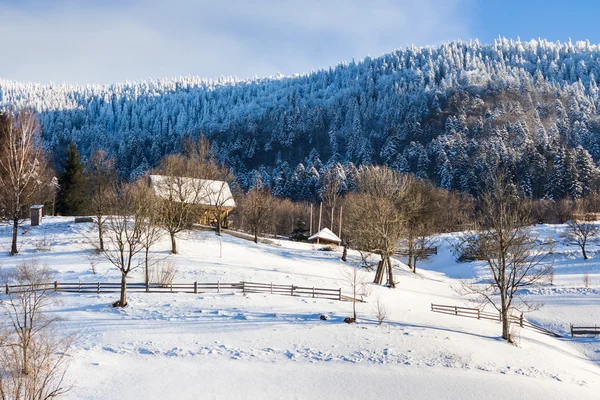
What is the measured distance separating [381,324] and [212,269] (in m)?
15.0

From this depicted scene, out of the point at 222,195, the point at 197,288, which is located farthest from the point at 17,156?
the point at 222,195

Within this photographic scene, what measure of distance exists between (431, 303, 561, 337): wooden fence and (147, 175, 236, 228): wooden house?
2575 cm

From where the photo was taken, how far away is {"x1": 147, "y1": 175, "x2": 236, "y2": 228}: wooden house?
1720 inches

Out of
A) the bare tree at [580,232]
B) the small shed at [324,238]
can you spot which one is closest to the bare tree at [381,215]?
the small shed at [324,238]

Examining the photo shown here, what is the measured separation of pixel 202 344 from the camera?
20672mm

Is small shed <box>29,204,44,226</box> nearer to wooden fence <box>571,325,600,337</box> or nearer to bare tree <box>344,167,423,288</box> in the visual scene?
bare tree <box>344,167,423,288</box>

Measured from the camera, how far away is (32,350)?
1461 centimetres

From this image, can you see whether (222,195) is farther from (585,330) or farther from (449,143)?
(449,143)

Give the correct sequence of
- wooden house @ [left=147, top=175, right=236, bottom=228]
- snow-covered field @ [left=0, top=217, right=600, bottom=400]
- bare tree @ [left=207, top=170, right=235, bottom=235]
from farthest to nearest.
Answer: bare tree @ [left=207, top=170, right=235, bottom=235]
wooden house @ [left=147, top=175, right=236, bottom=228]
snow-covered field @ [left=0, top=217, right=600, bottom=400]

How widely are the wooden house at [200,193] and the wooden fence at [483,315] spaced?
25745mm

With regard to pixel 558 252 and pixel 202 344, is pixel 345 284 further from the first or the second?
pixel 558 252

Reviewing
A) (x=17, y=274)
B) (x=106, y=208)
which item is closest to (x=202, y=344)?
(x=17, y=274)

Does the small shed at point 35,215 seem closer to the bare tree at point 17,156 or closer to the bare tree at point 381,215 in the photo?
Answer: the bare tree at point 17,156

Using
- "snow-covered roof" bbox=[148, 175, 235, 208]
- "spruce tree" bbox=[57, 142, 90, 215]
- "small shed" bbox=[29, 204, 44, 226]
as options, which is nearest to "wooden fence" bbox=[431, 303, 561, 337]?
"snow-covered roof" bbox=[148, 175, 235, 208]
